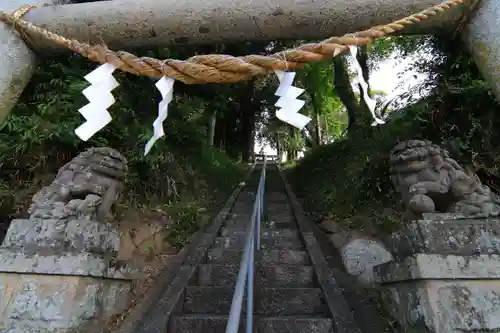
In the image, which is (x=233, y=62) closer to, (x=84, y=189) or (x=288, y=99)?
(x=288, y=99)

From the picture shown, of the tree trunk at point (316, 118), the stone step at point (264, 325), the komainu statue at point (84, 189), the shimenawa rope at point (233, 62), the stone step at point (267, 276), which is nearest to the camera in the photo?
the shimenawa rope at point (233, 62)

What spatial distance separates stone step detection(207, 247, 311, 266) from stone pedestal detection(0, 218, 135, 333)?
1596 millimetres

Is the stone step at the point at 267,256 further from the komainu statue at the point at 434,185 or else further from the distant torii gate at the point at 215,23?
the distant torii gate at the point at 215,23

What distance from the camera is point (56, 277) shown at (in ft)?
7.27

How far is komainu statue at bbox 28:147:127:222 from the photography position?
8.24ft

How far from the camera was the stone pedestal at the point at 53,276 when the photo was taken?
2158 mm

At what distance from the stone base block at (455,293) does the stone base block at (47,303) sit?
6.96 ft

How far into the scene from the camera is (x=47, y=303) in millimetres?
2172

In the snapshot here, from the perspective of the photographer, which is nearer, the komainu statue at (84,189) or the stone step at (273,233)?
the komainu statue at (84,189)

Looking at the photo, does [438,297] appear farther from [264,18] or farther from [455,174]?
[264,18]

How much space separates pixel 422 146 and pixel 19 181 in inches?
168

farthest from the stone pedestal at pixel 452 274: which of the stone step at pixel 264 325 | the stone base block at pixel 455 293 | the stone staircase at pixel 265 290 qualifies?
the stone staircase at pixel 265 290

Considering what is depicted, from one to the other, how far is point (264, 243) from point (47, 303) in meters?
2.66

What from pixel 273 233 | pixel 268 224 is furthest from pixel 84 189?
pixel 268 224
